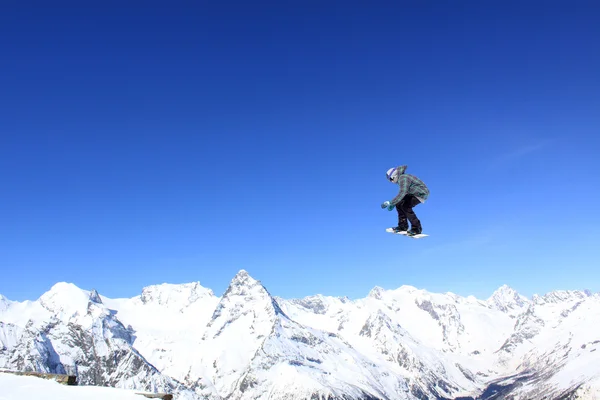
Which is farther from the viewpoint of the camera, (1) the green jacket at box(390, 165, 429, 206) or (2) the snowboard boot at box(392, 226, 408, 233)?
(2) the snowboard boot at box(392, 226, 408, 233)

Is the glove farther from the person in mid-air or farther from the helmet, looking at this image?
the helmet

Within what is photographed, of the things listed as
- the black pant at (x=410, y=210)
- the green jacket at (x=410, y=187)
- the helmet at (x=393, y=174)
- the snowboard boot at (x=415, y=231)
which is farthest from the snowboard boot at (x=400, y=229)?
the helmet at (x=393, y=174)

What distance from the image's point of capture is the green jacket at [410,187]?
22528 mm

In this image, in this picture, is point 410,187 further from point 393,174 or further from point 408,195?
point 393,174

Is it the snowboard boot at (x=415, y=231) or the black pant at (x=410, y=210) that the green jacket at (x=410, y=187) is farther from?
the snowboard boot at (x=415, y=231)

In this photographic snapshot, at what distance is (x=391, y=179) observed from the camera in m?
23.4

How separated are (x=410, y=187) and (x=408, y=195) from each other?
68cm

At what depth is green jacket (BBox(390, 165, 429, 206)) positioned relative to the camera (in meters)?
22.5

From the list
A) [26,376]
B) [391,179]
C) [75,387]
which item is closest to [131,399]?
[75,387]

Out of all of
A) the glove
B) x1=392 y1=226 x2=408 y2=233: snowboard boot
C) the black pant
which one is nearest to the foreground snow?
the glove

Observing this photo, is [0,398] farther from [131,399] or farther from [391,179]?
[391,179]

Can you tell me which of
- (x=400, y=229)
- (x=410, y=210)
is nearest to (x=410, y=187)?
(x=410, y=210)

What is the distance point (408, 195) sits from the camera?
23250 millimetres

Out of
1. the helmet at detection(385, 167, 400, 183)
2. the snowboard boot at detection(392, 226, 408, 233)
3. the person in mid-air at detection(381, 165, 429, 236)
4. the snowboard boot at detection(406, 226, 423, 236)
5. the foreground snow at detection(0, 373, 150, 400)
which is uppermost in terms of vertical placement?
the helmet at detection(385, 167, 400, 183)
